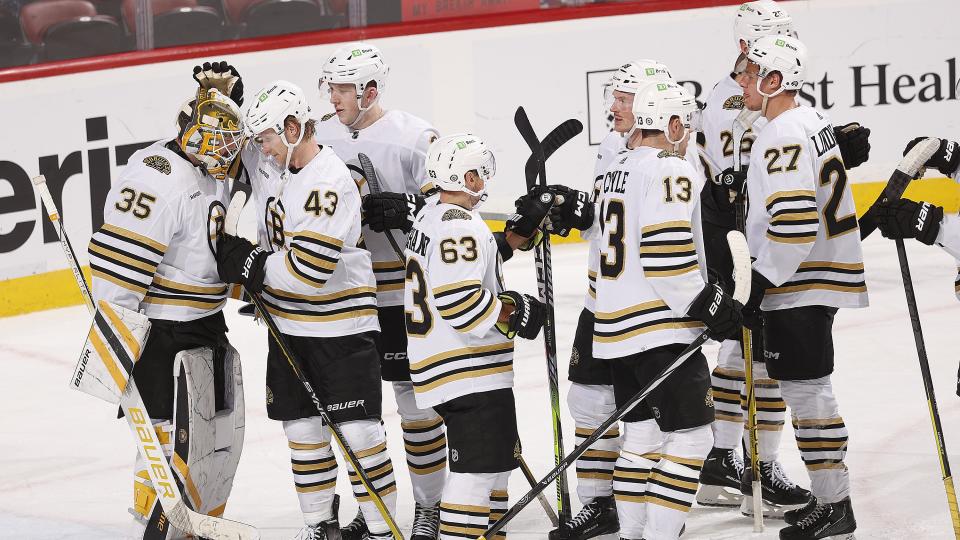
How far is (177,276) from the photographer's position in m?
3.93

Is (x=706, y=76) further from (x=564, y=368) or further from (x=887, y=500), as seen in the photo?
(x=887, y=500)

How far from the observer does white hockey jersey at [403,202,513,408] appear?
3.63 metres

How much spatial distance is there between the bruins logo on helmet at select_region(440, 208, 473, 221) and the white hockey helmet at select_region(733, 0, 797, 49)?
1.53m

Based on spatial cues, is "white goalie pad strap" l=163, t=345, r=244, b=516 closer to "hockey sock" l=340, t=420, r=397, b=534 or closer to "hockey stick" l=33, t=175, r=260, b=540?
"hockey stick" l=33, t=175, r=260, b=540

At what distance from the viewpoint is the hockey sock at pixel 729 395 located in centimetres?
464

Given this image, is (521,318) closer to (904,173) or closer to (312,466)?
(312,466)

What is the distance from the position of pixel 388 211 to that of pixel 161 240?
0.66 meters

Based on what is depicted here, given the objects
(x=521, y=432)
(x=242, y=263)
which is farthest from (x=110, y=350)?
(x=521, y=432)

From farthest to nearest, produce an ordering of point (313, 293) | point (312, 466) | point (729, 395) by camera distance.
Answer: point (729, 395), point (312, 466), point (313, 293)

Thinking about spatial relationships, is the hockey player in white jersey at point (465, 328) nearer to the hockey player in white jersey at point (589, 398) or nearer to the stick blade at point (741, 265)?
the hockey player in white jersey at point (589, 398)

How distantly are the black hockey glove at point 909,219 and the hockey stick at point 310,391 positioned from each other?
1562 millimetres

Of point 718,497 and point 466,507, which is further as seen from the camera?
point 718,497

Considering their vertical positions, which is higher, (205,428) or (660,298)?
(660,298)

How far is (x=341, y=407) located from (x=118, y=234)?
0.77m
